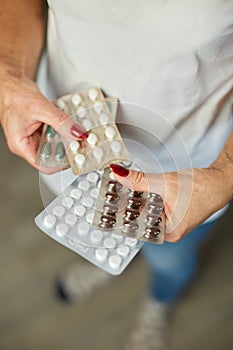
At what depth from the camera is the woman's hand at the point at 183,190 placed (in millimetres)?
612

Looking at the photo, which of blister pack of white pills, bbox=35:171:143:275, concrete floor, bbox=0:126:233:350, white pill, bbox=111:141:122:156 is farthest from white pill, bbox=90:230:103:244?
concrete floor, bbox=0:126:233:350

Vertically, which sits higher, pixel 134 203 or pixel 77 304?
pixel 134 203

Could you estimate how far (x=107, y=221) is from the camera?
0.62 m

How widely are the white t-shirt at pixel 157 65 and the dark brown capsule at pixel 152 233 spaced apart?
85 millimetres

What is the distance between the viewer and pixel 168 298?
1219 millimetres

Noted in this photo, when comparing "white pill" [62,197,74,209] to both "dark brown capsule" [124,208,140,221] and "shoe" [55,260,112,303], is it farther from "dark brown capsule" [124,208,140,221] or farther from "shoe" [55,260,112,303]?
"shoe" [55,260,112,303]

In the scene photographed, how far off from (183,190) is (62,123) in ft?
0.56

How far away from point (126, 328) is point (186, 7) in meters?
0.86

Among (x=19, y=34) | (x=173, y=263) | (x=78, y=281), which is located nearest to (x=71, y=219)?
(x=19, y=34)

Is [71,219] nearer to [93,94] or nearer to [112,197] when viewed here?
[112,197]

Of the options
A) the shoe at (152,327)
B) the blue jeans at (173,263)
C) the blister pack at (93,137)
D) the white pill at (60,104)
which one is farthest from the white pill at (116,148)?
the shoe at (152,327)

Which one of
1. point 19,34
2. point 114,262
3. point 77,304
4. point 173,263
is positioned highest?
point 19,34

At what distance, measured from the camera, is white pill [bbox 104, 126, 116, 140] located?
67 cm

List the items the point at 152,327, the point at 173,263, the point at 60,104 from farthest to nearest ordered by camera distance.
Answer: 1. the point at 152,327
2. the point at 173,263
3. the point at 60,104
